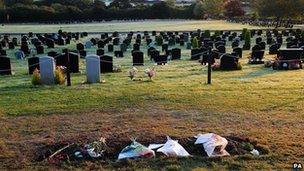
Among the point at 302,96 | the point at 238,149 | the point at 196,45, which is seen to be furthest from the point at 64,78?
the point at 196,45

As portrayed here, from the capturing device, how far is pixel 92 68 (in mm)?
19516

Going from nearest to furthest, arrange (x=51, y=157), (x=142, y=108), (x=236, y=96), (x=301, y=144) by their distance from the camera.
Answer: (x=51, y=157)
(x=301, y=144)
(x=142, y=108)
(x=236, y=96)

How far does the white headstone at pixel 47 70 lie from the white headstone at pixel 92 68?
1432mm

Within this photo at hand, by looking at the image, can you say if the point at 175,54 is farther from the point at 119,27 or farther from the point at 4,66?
the point at 119,27

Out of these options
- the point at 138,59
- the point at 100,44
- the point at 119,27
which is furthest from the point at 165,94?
the point at 119,27

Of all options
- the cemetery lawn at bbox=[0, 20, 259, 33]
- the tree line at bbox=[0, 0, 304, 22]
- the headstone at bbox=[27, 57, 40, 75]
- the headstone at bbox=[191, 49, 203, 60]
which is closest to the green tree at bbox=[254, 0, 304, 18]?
the cemetery lawn at bbox=[0, 20, 259, 33]

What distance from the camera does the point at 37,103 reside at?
15.2 meters

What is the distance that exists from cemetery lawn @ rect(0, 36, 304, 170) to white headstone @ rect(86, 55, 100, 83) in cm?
49

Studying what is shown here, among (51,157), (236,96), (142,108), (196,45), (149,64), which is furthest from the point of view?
(196,45)

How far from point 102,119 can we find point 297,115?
5.40 m

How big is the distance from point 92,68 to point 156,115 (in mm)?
6863

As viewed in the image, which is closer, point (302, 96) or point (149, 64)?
point (302, 96)

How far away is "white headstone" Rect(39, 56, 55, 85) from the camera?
1890 cm

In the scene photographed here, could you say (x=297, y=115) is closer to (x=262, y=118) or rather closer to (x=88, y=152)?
(x=262, y=118)
